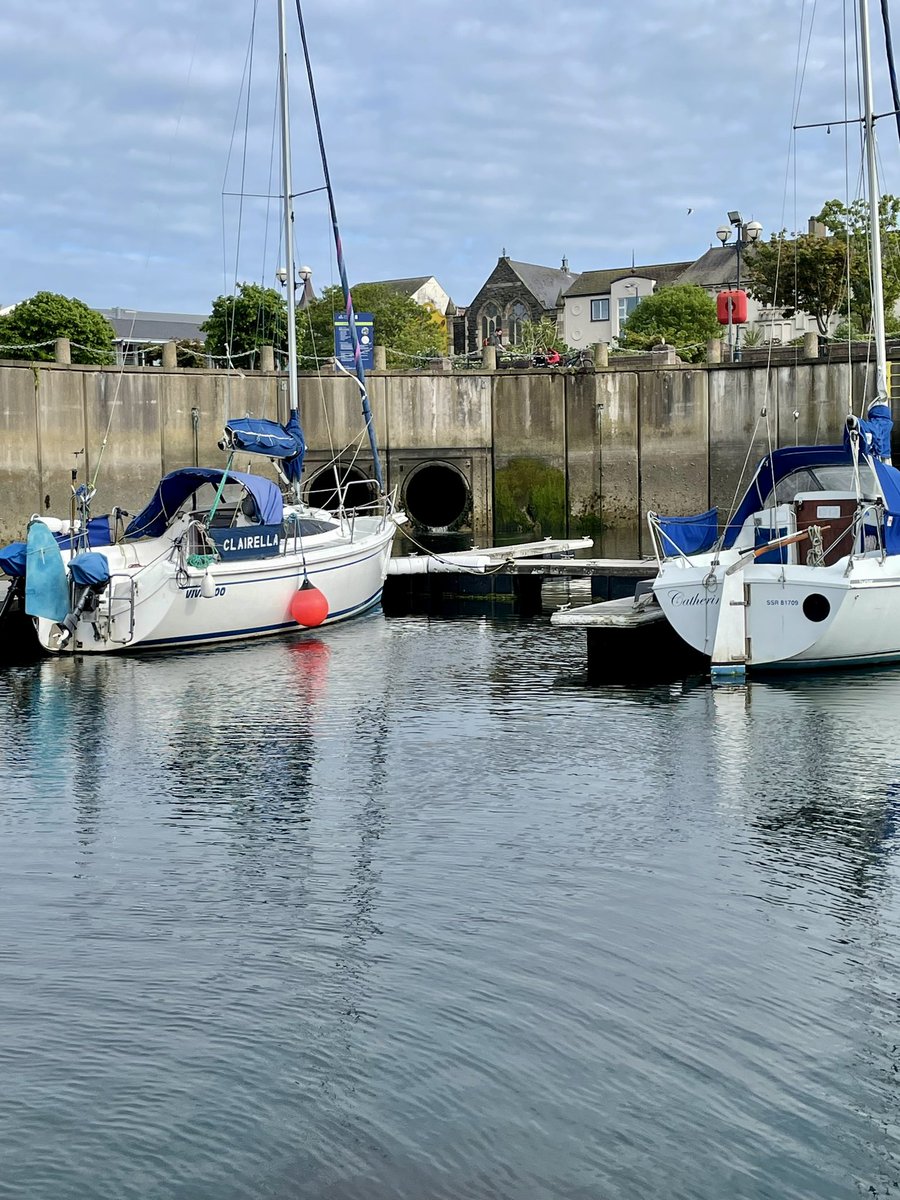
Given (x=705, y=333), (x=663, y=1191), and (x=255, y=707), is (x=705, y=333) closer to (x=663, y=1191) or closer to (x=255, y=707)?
(x=255, y=707)

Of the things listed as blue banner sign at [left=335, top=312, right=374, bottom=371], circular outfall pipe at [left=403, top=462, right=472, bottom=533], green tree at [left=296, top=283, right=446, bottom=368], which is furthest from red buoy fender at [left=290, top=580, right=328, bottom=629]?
green tree at [left=296, top=283, right=446, bottom=368]

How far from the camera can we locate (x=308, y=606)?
963 inches

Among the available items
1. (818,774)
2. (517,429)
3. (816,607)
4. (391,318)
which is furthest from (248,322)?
(818,774)

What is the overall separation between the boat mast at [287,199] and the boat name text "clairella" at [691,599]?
1055 centimetres

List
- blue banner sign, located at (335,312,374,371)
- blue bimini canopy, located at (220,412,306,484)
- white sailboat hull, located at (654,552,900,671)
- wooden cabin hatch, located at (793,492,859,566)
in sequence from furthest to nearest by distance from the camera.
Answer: blue banner sign, located at (335,312,374,371) < blue bimini canopy, located at (220,412,306,484) < wooden cabin hatch, located at (793,492,859,566) < white sailboat hull, located at (654,552,900,671)

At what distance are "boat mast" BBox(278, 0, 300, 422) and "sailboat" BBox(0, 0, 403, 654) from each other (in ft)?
5.20

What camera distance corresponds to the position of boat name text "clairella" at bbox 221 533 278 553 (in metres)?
23.2

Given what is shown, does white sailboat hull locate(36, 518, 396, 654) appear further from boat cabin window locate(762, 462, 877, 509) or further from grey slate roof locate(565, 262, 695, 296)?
grey slate roof locate(565, 262, 695, 296)

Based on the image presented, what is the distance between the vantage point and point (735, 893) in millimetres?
10453

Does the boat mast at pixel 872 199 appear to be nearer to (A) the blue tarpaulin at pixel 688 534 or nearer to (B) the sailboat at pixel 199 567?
(A) the blue tarpaulin at pixel 688 534

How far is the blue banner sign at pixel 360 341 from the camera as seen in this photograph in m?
41.7

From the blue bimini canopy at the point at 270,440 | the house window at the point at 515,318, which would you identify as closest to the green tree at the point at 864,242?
the blue bimini canopy at the point at 270,440

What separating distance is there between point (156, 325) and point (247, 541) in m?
79.1

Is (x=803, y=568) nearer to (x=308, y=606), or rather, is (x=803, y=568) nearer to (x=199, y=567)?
(x=308, y=606)
